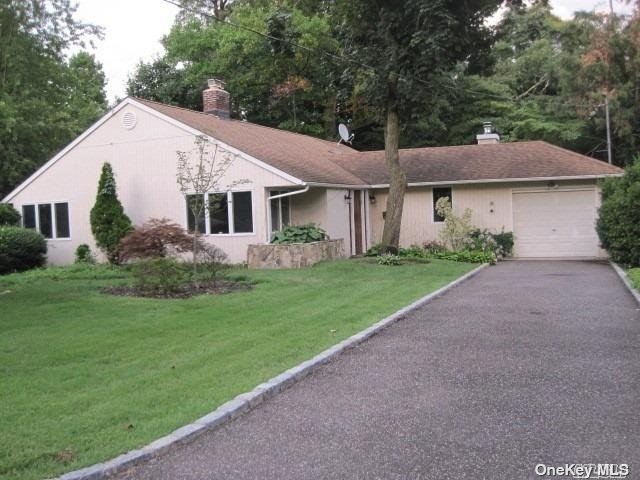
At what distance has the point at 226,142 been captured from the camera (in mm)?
18922

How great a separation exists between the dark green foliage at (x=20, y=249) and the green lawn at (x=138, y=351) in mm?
5752

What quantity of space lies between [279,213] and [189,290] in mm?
6618

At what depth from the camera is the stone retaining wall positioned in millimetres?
17047

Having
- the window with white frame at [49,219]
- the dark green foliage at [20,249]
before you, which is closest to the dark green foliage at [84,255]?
the window with white frame at [49,219]

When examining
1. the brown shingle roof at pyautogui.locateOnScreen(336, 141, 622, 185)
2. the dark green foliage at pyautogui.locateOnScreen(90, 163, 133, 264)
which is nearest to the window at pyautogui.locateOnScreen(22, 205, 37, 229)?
the dark green foliage at pyautogui.locateOnScreen(90, 163, 133, 264)

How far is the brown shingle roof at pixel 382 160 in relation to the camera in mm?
20047

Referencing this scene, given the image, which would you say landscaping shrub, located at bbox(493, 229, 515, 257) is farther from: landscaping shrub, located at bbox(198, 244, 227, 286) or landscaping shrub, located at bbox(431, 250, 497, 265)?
landscaping shrub, located at bbox(198, 244, 227, 286)

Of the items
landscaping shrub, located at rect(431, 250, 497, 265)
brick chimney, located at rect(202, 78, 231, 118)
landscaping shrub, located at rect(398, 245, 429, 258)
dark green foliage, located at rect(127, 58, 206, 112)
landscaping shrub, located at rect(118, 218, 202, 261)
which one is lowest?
landscaping shrub, located at rect(431, 250, 497, 265)

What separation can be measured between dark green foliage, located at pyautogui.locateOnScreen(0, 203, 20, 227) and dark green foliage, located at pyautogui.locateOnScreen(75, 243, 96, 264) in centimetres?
288

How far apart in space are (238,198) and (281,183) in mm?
1603

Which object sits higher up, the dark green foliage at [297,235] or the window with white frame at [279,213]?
the window with white frame at [279,213]

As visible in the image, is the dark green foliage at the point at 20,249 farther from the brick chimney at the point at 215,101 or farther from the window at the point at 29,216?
the brick chimney at the point at 215,101

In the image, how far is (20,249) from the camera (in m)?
20.1

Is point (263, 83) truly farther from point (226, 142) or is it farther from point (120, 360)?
point (120, 360)
